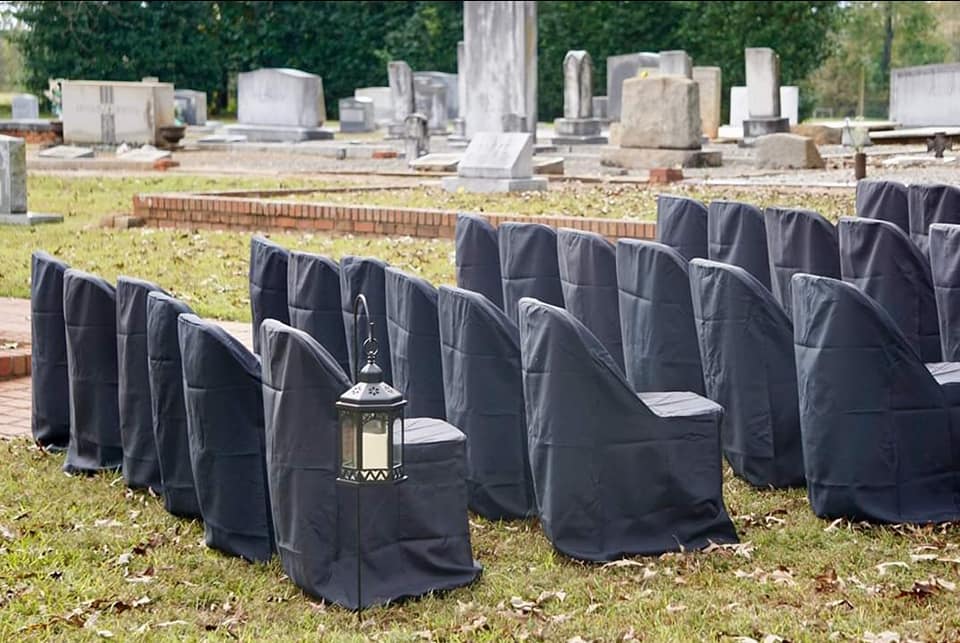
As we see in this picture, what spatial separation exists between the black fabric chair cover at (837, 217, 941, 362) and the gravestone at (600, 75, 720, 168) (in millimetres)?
13585

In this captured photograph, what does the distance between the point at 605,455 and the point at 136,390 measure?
6.40 feet

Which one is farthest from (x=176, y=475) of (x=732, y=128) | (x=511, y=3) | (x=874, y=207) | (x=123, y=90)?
(x=732, y=128)

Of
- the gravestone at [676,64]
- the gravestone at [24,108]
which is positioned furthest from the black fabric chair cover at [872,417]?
the gravestone at [24,108]

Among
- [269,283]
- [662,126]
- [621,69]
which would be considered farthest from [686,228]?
[621,69]

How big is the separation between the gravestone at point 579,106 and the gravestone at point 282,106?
14.3ft

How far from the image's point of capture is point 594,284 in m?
7.11

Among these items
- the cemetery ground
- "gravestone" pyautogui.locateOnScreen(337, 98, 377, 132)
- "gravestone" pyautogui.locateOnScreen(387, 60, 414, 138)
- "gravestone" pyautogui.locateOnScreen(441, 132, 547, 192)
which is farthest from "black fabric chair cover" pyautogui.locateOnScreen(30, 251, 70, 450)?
"gravestone" pyautogui.locateOnScreen(337, 98, 377, 132)

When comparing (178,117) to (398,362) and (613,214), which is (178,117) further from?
(398,362)

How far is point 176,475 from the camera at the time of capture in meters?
5.91

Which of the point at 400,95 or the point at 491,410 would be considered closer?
the point at 491,410

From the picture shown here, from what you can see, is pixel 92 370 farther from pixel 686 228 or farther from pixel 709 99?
pixel 709 99

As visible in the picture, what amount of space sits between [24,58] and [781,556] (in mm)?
42094

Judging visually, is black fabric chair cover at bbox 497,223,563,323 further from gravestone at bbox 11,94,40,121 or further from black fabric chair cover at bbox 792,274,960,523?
gravestone at bbox 11,94,40,121

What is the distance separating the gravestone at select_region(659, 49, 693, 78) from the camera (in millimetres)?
29703
